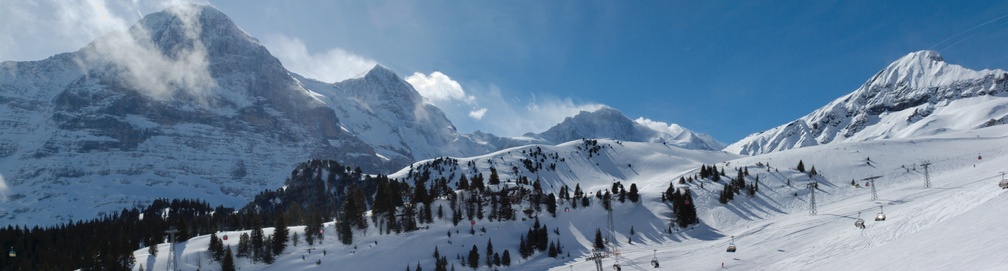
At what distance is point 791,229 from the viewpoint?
99.1 meters

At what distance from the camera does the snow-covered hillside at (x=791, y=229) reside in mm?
49875

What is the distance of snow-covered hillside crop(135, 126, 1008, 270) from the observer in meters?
49.9

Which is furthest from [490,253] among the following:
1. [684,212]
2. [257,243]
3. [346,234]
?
[257,243]

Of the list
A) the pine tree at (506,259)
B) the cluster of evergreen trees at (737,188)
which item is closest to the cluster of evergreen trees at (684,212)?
the cluster of evergreen trees at (737,188)

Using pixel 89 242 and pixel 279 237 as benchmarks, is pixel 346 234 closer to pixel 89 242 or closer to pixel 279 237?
pixel 279 237

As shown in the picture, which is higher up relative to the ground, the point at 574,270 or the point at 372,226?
the point at 372,226

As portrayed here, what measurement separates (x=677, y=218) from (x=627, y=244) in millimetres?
17234

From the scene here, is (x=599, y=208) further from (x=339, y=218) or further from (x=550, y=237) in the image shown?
(x=339, y=218)

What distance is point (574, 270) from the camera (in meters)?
101

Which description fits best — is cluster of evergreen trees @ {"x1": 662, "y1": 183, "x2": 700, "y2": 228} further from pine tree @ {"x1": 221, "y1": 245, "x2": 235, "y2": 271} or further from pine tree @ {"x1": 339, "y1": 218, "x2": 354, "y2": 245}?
pine tree @ {"x1": 221, "y1": 245, "x2": 235, "y2": 271}

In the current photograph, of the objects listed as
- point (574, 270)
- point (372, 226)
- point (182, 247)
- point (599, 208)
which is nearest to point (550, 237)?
point (599, 208)

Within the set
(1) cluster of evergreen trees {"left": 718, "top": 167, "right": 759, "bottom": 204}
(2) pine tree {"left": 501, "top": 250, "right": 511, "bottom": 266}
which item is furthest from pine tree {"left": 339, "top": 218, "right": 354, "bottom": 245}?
(1) cluster of evergreen trees {"left": 718, "top": 167, "right": 759, "bottom": 204}

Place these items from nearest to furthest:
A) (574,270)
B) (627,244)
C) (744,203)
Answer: (574,270), (627,244), (744,203)

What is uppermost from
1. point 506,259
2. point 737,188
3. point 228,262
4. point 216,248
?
point 216,248
